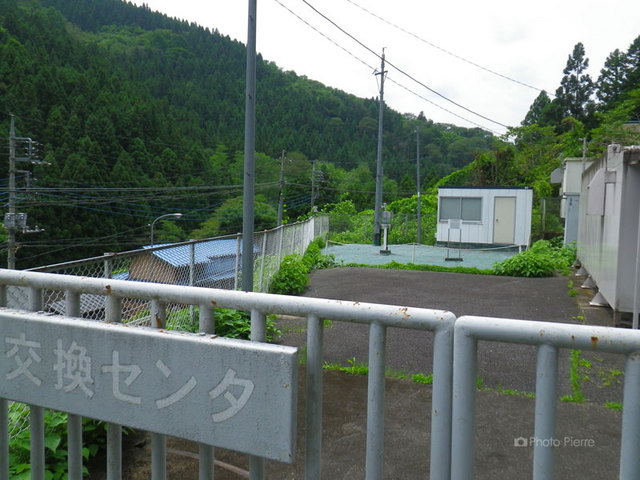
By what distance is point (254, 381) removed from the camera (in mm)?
1421

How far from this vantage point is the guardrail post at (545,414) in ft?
4.08

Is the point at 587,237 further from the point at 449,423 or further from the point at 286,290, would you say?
the point at 449,423

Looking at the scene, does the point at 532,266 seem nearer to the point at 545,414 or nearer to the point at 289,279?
the point at 289,279

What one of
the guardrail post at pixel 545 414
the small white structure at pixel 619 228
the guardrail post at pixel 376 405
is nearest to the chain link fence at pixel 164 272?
the guardrail post at pixel 376 405

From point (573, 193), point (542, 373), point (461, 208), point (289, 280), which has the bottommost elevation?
point (289, 280)

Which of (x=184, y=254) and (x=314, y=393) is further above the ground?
(x=314, y=393)

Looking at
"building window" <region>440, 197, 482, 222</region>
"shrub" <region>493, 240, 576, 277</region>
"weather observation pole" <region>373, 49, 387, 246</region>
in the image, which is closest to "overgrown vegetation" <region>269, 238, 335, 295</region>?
"shrub" <region>493, 240, 576, 277</region>

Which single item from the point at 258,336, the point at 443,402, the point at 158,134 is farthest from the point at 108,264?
the point at 158,134

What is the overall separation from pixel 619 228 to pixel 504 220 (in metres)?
14.2

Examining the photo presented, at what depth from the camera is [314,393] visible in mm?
1450

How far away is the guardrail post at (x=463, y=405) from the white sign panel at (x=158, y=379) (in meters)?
0.43

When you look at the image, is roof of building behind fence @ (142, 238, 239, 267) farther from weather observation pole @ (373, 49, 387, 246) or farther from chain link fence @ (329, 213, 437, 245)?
chain link fence @ (329, 213, 437, 245)

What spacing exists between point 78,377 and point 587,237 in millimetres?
10884

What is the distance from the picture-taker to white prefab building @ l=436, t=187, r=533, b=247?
20250 millimetres
